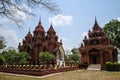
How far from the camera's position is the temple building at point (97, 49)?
28578mm

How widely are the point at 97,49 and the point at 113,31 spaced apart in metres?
Answer: 8.76

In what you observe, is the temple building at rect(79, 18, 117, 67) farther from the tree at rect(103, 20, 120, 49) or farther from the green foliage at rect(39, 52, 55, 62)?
the green foliage at rect(39, 52, 55, 62)

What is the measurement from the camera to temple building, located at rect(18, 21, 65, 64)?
36.6 meters

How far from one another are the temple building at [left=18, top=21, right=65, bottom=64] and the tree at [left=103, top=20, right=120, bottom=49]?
12.3 m

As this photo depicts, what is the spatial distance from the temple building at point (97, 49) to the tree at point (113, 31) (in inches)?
153

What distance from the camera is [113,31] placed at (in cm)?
3528

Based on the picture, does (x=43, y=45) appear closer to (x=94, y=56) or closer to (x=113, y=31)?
(x=94, y=56)

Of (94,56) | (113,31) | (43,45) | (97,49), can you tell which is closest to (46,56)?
(43,45)

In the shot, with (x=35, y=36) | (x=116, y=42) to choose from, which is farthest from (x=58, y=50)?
(x=116, y=42)

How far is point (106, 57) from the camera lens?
28.7 metres

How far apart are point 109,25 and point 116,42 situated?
476 cm

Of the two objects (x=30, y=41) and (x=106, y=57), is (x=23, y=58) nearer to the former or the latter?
(x=30, y=41)

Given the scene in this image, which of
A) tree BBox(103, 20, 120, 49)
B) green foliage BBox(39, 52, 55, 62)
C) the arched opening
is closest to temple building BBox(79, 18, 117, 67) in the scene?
the arched opening

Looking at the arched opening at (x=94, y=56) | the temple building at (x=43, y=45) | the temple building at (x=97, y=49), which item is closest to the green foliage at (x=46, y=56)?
the temple building at (x=43, y=45)
